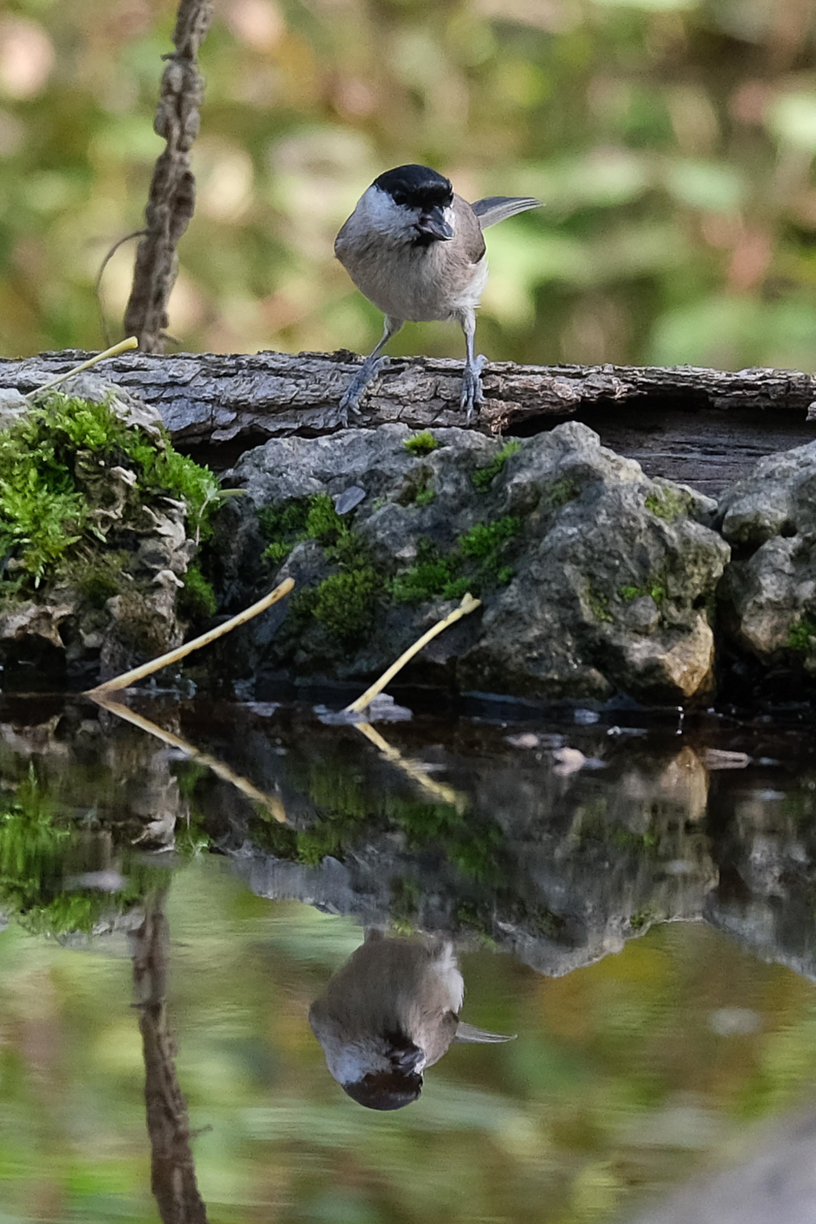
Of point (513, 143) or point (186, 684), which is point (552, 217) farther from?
point (186, 684)

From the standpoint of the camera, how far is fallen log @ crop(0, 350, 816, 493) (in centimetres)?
340

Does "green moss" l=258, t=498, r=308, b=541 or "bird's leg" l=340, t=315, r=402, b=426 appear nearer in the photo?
"green moss" l=258, t=498, r=308, b=541

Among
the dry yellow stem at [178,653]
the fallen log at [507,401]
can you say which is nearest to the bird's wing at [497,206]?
the fallen log at [507,401]

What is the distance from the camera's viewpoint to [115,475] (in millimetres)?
3252

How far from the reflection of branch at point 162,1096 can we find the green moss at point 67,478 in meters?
1.78

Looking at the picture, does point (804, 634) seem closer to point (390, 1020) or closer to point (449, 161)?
point (390, 1020)

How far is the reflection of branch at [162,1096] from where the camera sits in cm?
101

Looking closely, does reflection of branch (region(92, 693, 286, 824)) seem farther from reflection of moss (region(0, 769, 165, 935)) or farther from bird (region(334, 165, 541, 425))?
bird (region(334, 165, 541, 425))

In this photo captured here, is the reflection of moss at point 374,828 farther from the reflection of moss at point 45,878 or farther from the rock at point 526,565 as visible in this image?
the rock at point 526,565

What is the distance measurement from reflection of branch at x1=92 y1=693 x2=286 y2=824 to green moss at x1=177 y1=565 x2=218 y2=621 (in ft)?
1.29

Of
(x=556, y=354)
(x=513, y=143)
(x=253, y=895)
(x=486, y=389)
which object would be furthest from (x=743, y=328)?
(x=253, y=895)

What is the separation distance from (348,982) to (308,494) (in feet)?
6.73

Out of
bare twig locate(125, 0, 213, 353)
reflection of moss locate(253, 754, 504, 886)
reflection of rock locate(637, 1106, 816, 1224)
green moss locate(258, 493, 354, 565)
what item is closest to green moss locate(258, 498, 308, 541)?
green moss locate(258, 493, 354, 565)

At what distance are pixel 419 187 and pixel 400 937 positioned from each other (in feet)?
8.00
